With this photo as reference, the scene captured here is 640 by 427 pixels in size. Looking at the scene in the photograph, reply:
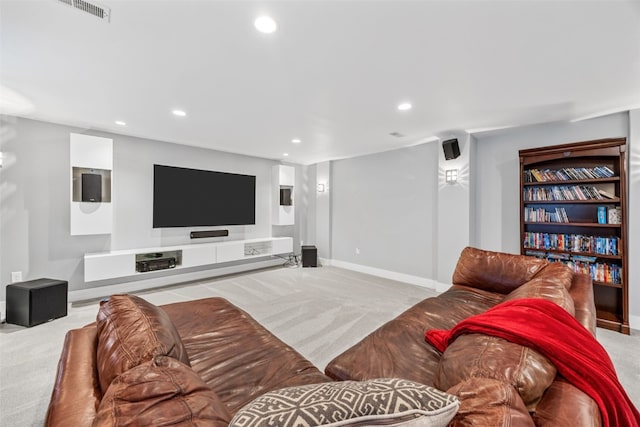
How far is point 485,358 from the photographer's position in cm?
91

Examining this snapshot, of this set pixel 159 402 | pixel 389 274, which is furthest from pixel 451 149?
pixel 159 402

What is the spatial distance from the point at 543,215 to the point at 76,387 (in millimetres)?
4300

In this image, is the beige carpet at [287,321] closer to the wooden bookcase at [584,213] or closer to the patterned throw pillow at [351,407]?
the wooden bookcase at [584,213]

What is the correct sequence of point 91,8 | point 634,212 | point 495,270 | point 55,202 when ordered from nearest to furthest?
point 91,8
point 495,270
point 634,212
point 55,202


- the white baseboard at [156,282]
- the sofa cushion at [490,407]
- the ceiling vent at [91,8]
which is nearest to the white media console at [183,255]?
the white baseboard at [156,282]

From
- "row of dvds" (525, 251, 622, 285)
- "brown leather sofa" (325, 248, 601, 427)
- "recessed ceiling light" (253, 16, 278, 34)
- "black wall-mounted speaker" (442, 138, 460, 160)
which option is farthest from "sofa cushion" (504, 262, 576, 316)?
"black wall-mounted speaker" (442, 138, 460, 160)

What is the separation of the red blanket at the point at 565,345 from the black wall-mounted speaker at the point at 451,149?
3.06m

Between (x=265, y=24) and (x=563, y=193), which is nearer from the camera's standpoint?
(x=265, y=24)

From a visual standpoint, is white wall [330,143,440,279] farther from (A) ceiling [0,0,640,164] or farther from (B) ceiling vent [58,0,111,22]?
(B) ceiling vent [58,0,111,22]

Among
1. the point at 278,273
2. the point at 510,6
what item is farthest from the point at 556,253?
the point at 278,273

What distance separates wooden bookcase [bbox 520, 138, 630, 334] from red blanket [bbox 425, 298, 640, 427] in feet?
8.85

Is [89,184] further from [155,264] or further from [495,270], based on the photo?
[495,270]

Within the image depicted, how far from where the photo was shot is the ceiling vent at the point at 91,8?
1471 millimetres

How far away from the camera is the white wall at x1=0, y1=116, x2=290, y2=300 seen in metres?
3.26
